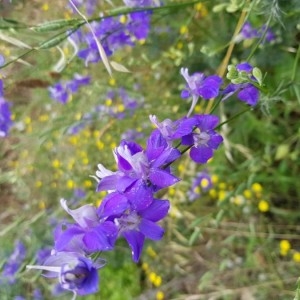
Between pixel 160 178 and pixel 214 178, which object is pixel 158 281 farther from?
pixel 160 178

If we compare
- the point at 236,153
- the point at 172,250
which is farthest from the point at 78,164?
the point at 236,153

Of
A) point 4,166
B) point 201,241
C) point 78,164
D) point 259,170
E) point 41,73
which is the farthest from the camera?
point 4,166

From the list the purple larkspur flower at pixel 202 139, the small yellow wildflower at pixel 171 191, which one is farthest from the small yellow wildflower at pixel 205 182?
the purple larkspur flower at pixel 202 139

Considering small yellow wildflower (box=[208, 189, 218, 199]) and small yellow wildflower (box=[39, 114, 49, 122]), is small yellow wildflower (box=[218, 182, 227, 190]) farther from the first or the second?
small yellow wildflower (box=[39, 114, 49, 122])

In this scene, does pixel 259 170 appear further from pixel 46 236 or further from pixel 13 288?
pixel 13 288

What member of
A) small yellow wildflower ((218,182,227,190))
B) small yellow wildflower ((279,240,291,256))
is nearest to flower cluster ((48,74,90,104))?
small yellow wildflower ((218,182,227,190))

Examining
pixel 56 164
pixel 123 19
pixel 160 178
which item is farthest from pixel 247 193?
pixel 160 178
